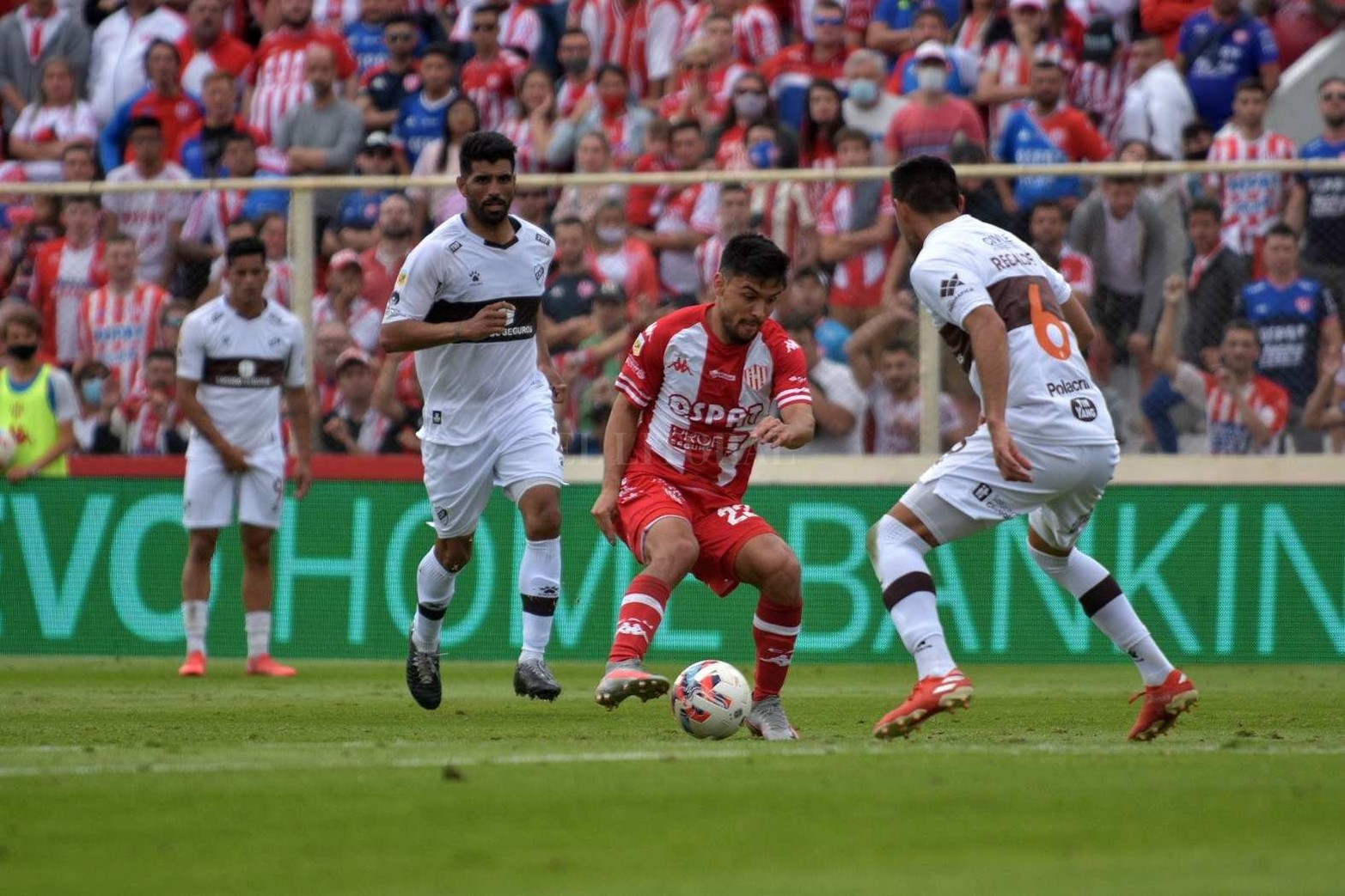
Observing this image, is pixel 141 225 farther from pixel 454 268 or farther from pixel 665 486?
pixel 665 486

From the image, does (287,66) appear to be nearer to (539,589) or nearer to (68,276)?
(68,276)

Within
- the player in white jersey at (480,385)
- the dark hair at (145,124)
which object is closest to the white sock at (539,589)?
the player in white jersey at (480,385)

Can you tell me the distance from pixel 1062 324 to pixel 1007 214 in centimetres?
679

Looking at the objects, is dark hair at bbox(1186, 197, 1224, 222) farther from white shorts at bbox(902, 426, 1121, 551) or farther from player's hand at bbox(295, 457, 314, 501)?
white shorts at bbox(902, 426, 1121, 551)

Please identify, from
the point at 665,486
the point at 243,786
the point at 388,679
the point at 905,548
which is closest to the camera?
the point at 243,786

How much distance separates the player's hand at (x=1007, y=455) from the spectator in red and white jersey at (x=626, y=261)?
784cm

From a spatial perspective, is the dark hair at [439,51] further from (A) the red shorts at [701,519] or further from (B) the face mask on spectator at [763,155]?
(A) the red shorts at [701,519]

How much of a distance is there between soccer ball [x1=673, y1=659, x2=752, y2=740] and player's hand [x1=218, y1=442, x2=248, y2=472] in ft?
20.8

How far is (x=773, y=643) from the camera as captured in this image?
859cm

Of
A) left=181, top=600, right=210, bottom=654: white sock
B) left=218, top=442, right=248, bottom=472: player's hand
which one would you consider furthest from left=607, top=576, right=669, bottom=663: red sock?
left=181, top=600, right=210, bottom=654: white sock

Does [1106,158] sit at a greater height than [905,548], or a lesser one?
greater

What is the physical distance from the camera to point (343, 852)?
5.32m

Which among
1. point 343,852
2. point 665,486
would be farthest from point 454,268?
point 343,852

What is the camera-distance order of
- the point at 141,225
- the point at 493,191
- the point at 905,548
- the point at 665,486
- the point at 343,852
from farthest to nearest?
the point at 141,225 → the point at 493,191 → the point at 665,486 → the point at 905,548 → the point at 343,852
